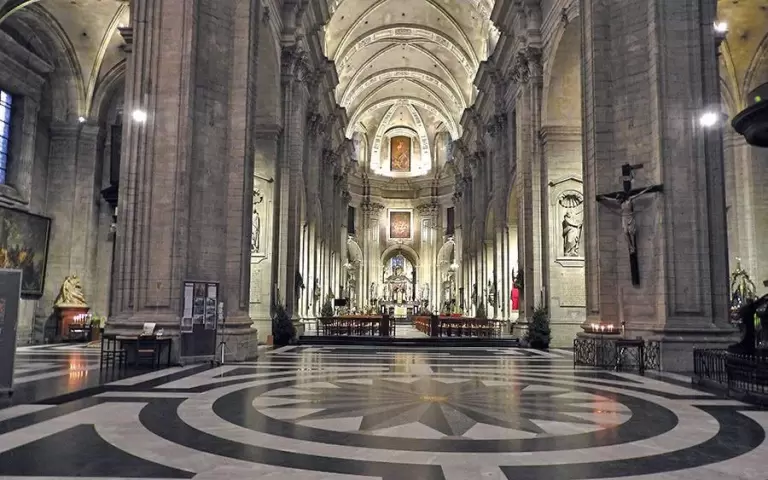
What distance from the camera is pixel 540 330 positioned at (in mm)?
20828

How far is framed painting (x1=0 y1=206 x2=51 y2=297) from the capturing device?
21062 mm

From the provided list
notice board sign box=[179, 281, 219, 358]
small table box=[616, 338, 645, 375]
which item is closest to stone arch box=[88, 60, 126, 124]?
notice board sign box=[179, 281, 219, 358]

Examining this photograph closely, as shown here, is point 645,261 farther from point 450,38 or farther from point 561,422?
point 450,38

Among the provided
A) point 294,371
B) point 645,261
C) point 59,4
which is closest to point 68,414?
point 294,371

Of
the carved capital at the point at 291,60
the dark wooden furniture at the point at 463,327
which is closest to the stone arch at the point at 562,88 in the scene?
the dark wooden furniture at the point at 463,327

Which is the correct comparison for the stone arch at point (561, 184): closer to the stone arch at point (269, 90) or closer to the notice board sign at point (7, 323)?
the stone arch at point (269, 90)

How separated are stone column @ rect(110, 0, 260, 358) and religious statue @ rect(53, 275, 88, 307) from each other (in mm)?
11626

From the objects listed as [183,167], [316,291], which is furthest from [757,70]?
[183,167]

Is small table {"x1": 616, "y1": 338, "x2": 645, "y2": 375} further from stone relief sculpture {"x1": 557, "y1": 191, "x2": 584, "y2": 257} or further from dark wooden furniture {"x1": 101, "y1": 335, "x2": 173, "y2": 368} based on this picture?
dark wooden furniture {"x1": 101, "y1": 335, "x2": 173, "y2": 368}

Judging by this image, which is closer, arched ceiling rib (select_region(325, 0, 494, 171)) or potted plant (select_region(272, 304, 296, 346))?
potted plant (select_region(272, 304, 296, 346))

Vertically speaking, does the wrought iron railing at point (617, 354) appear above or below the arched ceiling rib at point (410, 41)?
below

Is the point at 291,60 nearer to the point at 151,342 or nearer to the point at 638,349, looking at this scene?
the point at 151,342

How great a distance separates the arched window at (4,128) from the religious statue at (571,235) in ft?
69.2

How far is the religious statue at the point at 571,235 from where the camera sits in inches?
846
